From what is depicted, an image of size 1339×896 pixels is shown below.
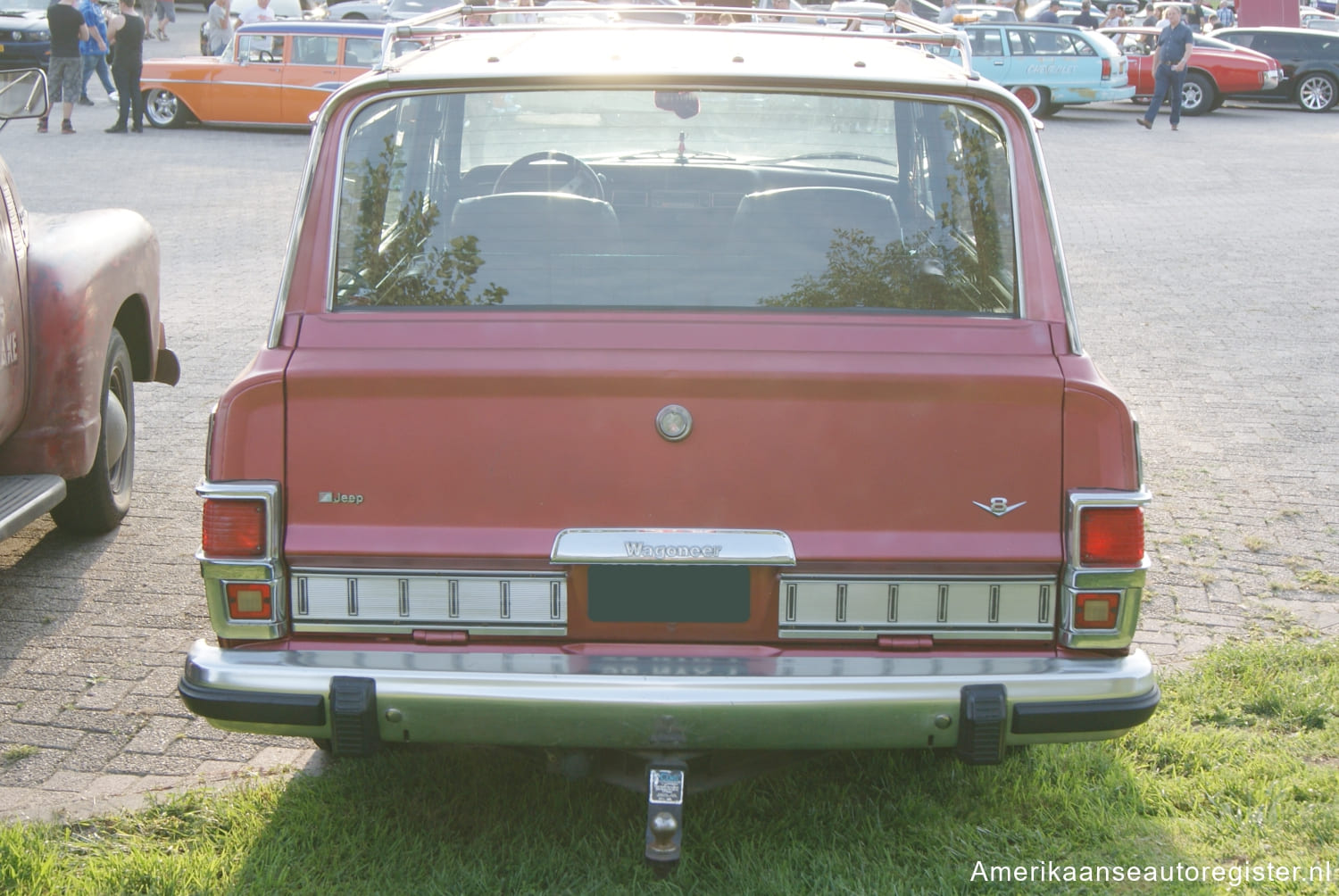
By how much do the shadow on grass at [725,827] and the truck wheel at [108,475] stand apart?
230cm

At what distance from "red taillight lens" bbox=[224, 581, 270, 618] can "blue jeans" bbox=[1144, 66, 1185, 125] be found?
22124 mm

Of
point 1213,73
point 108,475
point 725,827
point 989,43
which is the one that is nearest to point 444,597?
point 725,827

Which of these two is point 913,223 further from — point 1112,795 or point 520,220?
point 1112,795

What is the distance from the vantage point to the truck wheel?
5.60 m

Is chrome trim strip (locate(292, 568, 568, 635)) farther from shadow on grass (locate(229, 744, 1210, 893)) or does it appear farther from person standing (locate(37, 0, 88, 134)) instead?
person standing (locate(37, 0, 88, 134))

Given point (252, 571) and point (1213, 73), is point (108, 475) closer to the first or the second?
point (252, 571)

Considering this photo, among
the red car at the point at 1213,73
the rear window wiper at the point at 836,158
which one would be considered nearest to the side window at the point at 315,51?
the red car at the point at 1213,73

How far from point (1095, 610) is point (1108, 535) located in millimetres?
168

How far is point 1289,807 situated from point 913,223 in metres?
1.81

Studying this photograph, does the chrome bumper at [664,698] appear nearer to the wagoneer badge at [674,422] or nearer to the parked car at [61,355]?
the wagoneer badge at [674,422]

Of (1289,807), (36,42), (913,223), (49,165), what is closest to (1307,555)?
(1289,807)

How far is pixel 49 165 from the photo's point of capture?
16516mm

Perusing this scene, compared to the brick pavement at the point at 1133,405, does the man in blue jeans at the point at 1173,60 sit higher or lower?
higher

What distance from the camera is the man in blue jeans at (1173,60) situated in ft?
74.7
